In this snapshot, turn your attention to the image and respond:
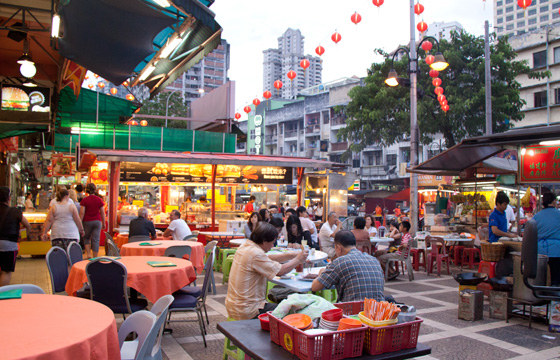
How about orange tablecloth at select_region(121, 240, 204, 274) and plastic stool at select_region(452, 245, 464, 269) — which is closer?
orange tablecloth at select_region(121, 240, 204, 274)

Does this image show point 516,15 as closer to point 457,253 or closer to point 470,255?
point 457,253

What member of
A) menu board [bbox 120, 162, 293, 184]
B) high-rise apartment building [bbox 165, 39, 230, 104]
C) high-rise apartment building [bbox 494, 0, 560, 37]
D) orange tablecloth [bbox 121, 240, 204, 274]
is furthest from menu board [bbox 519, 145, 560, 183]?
high-rise apartment building [bbox 494, 0, 560, 37]

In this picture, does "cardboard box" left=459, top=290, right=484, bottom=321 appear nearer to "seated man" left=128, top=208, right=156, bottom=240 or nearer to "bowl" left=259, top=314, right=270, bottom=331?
"bowl" left=259, top=314, right=270, bottom=331

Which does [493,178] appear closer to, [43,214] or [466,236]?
[466,236]

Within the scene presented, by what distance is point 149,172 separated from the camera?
1345 centimetres

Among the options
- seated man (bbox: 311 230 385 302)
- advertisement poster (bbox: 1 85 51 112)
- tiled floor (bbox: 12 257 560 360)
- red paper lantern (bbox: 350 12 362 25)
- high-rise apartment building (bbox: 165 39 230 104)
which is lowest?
tiled floor (bbox: 12 257 560 360)

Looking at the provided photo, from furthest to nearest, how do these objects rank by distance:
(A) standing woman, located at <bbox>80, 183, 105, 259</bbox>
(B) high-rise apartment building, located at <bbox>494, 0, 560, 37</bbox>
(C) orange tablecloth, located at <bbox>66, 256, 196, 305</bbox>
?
(B) high-rise apartment building, located at <bbox>494, 0, 560, 37</bbox>
(A) standing woman, located at <bbox>80, 183, 105, 259</bbox>
(C) orange tablecloth, located at <bbox>66, 256, 196, 305</bbox>

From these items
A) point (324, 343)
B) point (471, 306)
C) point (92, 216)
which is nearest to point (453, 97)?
point (471, 306)

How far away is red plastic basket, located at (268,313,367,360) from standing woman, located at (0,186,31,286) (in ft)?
17.8

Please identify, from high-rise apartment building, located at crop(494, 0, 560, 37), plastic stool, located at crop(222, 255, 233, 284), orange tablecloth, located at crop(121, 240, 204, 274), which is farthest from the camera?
high-rise apartment building, located at crop(494, 0, 560, 37)

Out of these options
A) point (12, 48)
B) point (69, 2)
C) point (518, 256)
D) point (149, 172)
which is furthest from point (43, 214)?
point (518, 256)

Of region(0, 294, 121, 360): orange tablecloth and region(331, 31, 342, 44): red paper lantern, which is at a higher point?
region(331, 31, 342, 44): red paper lantern

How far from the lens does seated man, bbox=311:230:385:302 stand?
13.0 feet

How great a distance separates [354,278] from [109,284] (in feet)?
8.56
